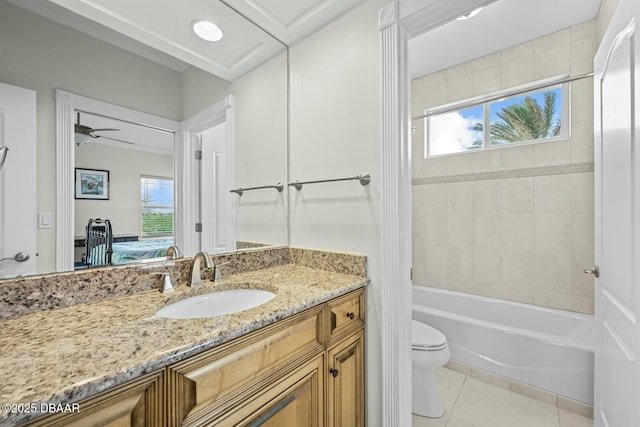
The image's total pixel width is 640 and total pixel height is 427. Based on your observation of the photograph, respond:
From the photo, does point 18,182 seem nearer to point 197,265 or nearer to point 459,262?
point 197,265

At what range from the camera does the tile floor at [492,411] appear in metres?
1.62

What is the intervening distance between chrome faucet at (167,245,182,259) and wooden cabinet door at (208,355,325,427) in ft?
2.20

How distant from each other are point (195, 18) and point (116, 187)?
0.88 metres

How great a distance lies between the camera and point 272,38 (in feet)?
5.20

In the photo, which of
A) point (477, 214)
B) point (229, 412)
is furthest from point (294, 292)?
point (477, 214)

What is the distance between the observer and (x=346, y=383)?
1159 mm

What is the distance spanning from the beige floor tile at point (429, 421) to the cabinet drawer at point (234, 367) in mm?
1181

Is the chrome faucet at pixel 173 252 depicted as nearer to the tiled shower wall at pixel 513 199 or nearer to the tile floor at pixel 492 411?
the tile floor at pixel 492 411

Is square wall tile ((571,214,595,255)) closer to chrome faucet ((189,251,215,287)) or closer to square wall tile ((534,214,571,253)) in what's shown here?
square wall tile ((534,214,571,253))

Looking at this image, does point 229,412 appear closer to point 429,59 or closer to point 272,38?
point 272,38

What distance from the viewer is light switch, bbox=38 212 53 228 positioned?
0.88m

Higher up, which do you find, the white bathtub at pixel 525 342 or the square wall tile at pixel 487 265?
the square wall tile at pixel 487 265

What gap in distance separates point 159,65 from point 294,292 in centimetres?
110

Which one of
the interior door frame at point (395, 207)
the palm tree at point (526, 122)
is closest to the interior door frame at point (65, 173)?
the interior door frame at point (395, 207)
